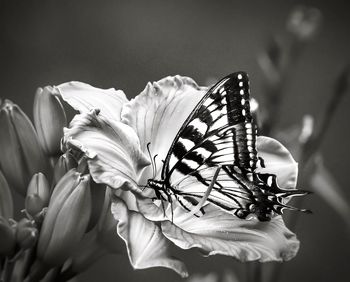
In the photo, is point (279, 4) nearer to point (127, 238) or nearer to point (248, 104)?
point (248, 104)

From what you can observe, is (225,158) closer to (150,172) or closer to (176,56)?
(150,172)

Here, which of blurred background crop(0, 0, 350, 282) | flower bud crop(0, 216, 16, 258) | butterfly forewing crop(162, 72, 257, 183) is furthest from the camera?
blurred background crop(0, 0, 350, 282)

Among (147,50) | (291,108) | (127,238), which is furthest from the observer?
(291,108)

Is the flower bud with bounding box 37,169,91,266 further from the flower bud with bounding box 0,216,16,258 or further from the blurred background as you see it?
the blurred background

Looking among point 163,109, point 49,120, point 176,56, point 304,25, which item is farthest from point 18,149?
point 176,56

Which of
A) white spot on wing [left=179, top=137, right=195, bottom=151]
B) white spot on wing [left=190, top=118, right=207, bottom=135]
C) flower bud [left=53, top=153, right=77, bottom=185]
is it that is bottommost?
flower bud [left=53, top=153, right=77, bottom=185]

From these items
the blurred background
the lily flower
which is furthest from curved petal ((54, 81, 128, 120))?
the blurred background

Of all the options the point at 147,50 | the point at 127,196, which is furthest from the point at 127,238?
the point at 147,50
